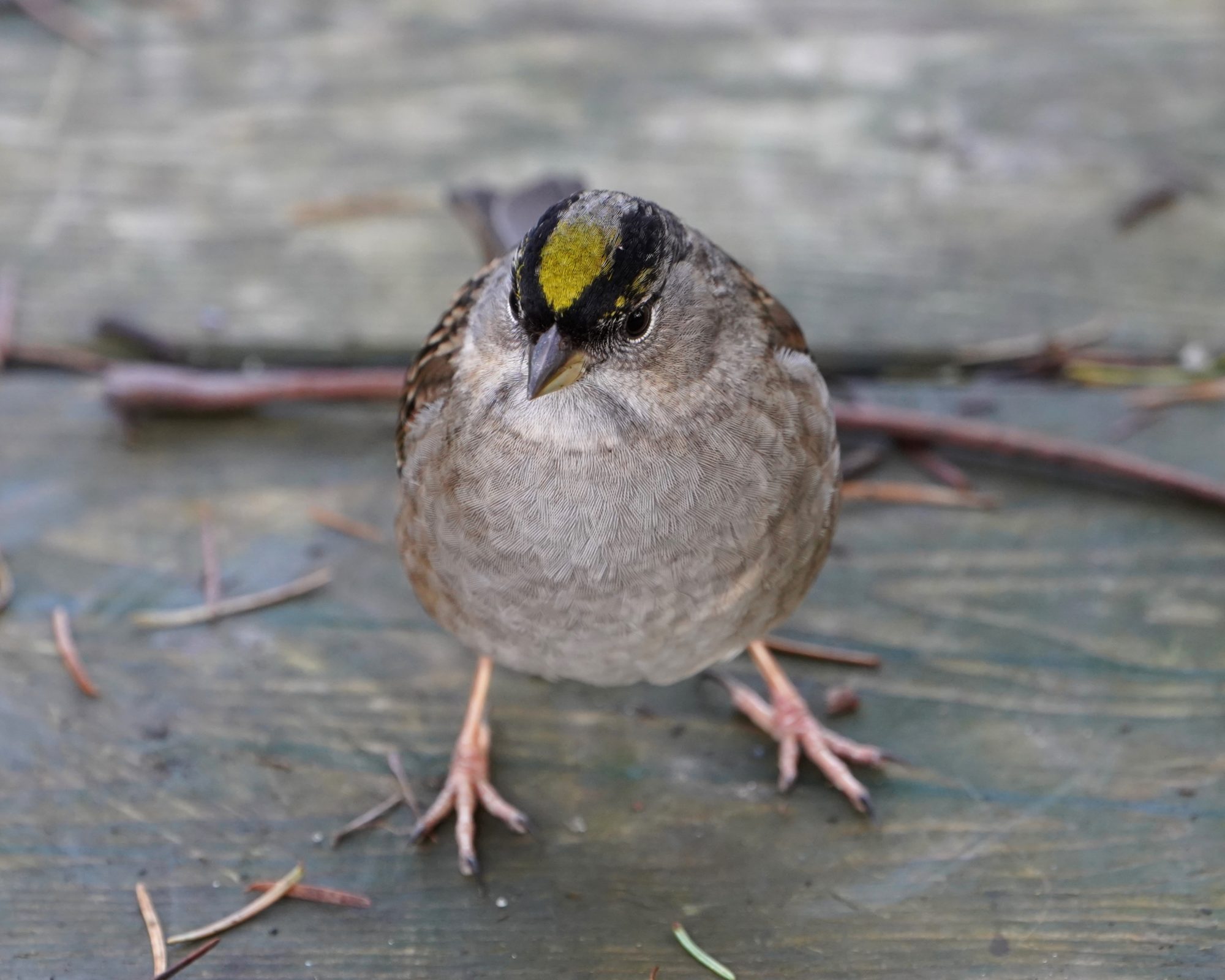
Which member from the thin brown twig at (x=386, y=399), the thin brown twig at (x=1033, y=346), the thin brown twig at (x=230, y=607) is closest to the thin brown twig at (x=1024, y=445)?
the thin brown twig at (x=386, y=399)

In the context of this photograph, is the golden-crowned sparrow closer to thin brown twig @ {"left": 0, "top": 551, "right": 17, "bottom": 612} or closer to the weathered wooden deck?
the weathered wooden deck

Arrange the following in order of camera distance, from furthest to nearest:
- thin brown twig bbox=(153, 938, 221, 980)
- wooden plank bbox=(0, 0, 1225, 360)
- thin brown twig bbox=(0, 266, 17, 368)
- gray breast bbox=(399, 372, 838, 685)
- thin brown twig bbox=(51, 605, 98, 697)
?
wooden plank bbox=(0, 0, 1225, 360) → thin brown twig bbox=(0, 266, 17, 368) → thin brown twig bbox=(51, 605, 98, 697) → gray breast bbox=(399, 372, 838, 685) → thin brown twig bbox=(153, 938, 221, 980)

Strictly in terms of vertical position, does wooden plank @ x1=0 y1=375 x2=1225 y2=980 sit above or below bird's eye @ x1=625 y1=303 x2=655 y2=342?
below

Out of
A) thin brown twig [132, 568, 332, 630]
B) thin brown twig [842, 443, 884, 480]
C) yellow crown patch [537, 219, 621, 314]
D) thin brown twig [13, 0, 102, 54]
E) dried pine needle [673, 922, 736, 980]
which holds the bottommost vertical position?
dried pine needle [673, 922, 736, 980]

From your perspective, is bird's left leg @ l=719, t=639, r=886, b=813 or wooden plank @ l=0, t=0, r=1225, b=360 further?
wooden plank @ l=0, t=0, r=1225, b=360

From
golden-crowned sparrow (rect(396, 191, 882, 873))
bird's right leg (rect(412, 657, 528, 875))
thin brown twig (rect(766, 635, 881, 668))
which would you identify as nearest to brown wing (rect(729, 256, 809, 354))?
golden-crowned sparrow (rect(396, 191, 882, 873))

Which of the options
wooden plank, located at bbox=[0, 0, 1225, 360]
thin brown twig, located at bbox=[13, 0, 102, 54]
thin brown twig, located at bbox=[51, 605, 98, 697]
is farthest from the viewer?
thin brown twig, located at bbox=[13, 0, 102, 54]

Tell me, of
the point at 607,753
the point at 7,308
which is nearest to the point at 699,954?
the point at 607,753

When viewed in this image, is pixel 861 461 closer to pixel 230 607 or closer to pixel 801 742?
pixel 801 742
